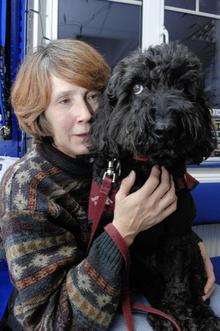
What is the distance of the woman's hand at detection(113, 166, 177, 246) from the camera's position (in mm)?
1422

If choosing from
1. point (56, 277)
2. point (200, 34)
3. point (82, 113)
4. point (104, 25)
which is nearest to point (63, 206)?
point (56, 277)

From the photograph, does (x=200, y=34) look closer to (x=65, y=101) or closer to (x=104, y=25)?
(x=104, y=25)

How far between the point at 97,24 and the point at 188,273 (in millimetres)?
2290

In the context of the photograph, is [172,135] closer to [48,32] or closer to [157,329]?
[157,329]

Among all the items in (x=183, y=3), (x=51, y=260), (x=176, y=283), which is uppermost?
(x=183, y=3)

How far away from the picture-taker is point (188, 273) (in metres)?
1.62

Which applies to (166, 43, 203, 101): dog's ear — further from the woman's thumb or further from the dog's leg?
the dog's leg

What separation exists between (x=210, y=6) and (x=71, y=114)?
3.01m

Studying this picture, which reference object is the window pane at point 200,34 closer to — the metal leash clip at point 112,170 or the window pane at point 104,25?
the window pane at point 104,25

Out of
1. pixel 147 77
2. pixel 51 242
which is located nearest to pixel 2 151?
pixel 51 242

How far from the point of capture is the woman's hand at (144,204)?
142cm

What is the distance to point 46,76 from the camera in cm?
156

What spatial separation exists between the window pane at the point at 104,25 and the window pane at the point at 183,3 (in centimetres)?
35

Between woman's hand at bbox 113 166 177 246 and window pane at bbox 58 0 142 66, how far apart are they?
1.52 meters
